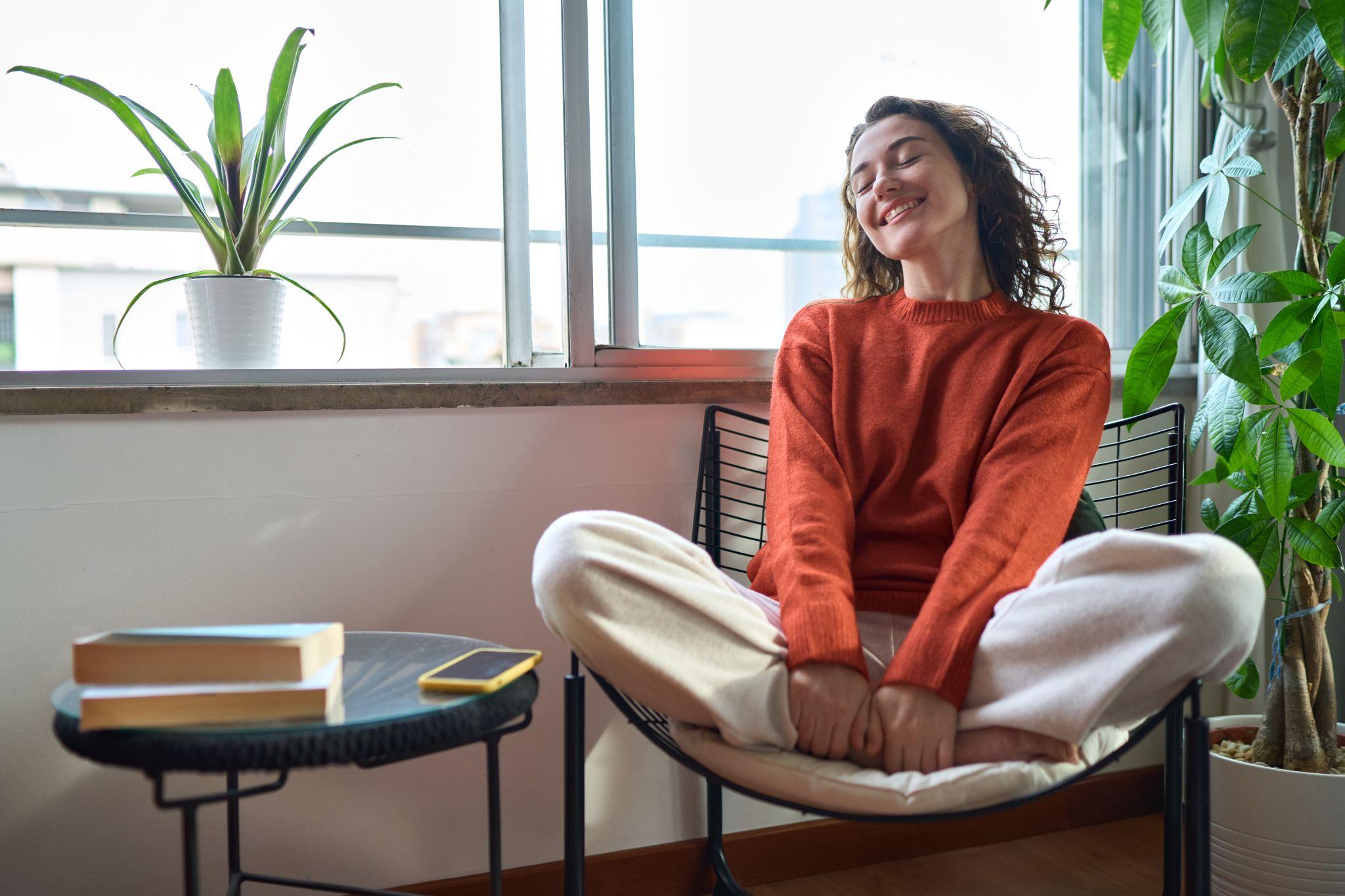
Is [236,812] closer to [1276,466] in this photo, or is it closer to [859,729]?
[859,729]

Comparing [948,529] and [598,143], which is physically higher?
[598,143]

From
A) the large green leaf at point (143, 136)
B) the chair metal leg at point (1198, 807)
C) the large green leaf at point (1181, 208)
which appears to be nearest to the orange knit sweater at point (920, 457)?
the chair metal leg at point (1198, 807)

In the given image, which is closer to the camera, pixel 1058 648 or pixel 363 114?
pixel 1058 648

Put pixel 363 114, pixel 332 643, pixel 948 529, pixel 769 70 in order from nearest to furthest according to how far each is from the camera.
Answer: pixel 332 643 → pixel 948 529 → pixel 363 114 → pixel 769 70

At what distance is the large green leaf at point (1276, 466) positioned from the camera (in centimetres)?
135

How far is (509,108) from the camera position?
5.19ft

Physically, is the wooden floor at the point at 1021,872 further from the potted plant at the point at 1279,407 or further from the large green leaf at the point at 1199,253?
the large green leaf at the point at 1199,253

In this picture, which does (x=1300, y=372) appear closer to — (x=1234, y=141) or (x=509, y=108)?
(x=1234, y=141)

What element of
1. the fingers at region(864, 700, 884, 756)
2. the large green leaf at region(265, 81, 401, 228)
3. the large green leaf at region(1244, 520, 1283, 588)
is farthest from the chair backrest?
the large green leaf at region(265, 81, 401, 228)

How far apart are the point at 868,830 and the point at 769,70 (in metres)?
1.26

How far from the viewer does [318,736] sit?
0.75m

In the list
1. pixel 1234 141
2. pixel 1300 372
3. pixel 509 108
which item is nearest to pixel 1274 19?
pixel 1234 141

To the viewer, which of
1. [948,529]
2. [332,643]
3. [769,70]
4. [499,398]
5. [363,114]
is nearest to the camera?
[332,643]

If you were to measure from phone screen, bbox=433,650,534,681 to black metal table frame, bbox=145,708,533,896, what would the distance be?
5 centimetres
